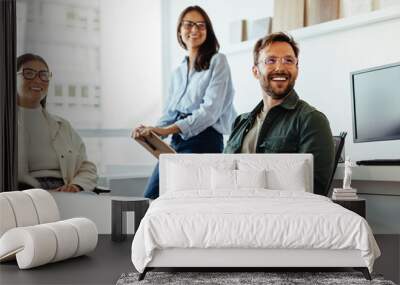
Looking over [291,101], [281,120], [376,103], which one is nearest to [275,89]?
[291,101]

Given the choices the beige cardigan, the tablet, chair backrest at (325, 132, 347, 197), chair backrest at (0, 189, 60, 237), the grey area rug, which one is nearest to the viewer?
the grey area rug

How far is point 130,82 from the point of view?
7473mm

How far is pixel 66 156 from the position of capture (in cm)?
772

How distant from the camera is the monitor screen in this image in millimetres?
6262

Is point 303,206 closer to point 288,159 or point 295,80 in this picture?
point 288,159

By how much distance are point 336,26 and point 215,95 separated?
4.57ft

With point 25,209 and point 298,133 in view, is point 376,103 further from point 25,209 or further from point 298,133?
point 25,209

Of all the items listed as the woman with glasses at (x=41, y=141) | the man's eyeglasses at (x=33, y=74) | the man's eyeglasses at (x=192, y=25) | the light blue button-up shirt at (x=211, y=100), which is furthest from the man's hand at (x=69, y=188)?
the man's eyeglasses at (x=192, y=25)

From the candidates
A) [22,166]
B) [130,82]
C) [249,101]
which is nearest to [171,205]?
[249,101]

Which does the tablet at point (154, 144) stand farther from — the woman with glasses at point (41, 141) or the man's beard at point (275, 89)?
the man's beard at point (275, 89)

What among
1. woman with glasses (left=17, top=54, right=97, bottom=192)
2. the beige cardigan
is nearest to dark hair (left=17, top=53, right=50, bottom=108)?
woman with glasses (left=17, top=54, right=97, bottom=192)

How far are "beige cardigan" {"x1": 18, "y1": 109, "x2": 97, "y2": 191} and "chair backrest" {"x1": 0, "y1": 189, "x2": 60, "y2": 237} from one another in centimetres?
174

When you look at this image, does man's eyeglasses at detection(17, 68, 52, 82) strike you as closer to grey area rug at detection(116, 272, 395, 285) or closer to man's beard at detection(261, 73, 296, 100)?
man's beard at detection(261, 73, 296, 100)

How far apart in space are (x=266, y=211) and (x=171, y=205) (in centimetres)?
72
